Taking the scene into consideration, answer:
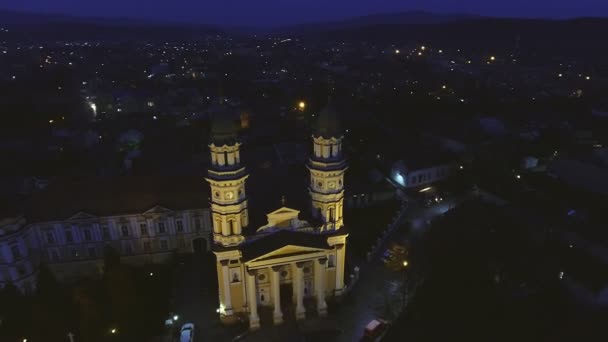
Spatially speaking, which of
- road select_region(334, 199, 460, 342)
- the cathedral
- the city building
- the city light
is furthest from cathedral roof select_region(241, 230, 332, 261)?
the city light

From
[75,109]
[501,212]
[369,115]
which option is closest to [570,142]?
[501,212]

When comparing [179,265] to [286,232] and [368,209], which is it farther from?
[368,209]

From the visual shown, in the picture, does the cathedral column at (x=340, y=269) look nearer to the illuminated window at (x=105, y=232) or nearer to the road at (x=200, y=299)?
the road at (x=200, y=299)

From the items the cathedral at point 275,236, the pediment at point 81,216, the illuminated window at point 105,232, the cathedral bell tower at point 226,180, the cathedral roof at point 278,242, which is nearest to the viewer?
the cathedral bell tower at point 226,180

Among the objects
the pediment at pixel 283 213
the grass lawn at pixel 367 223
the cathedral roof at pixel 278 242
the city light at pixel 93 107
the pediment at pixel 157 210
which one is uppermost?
the pediment at pixel 283 213

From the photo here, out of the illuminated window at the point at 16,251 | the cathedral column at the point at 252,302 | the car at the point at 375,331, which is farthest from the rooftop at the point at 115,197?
the car at the point at 375,331

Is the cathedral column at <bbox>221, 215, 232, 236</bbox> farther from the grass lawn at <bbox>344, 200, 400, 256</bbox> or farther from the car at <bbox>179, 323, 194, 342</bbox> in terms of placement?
the grass lawn at <bbox>344, 200, 400, 256</bbox>
